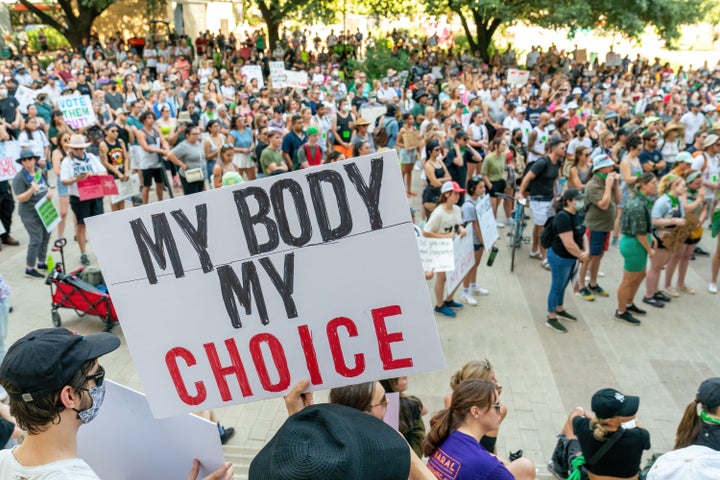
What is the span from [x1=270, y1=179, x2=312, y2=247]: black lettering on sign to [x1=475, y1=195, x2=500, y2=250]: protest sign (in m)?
5.44

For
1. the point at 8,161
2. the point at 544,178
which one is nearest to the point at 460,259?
the point at 544,178

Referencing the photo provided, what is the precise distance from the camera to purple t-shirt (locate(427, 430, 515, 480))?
3.02m

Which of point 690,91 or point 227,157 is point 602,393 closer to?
point 227,157

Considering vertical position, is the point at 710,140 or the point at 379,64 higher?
the point at 379,64

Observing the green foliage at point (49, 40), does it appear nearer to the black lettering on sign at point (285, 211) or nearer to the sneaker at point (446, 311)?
the sneaker at point (446, 311)

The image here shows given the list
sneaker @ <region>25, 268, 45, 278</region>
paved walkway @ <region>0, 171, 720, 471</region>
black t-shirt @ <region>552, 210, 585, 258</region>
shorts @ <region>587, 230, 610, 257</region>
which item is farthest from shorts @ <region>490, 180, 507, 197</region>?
sneaker @ <region>25, 268, 45, 278</region>

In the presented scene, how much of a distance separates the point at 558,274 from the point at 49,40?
37103 mm

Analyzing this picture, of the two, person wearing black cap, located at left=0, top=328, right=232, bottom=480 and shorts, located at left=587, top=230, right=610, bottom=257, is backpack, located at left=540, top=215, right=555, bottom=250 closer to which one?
shorts, located at left=587, top=230, right=610, bottom=257

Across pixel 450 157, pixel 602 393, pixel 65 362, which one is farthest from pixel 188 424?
pixel 450 157

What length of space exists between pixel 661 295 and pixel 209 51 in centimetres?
2557

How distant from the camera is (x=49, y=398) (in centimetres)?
221

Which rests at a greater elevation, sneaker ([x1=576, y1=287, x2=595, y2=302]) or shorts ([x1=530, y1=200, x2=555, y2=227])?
shorts ([x1=530, y1=200, x2=555, y2=227])

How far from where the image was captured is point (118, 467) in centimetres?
274

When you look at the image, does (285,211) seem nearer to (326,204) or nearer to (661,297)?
(326,204)
